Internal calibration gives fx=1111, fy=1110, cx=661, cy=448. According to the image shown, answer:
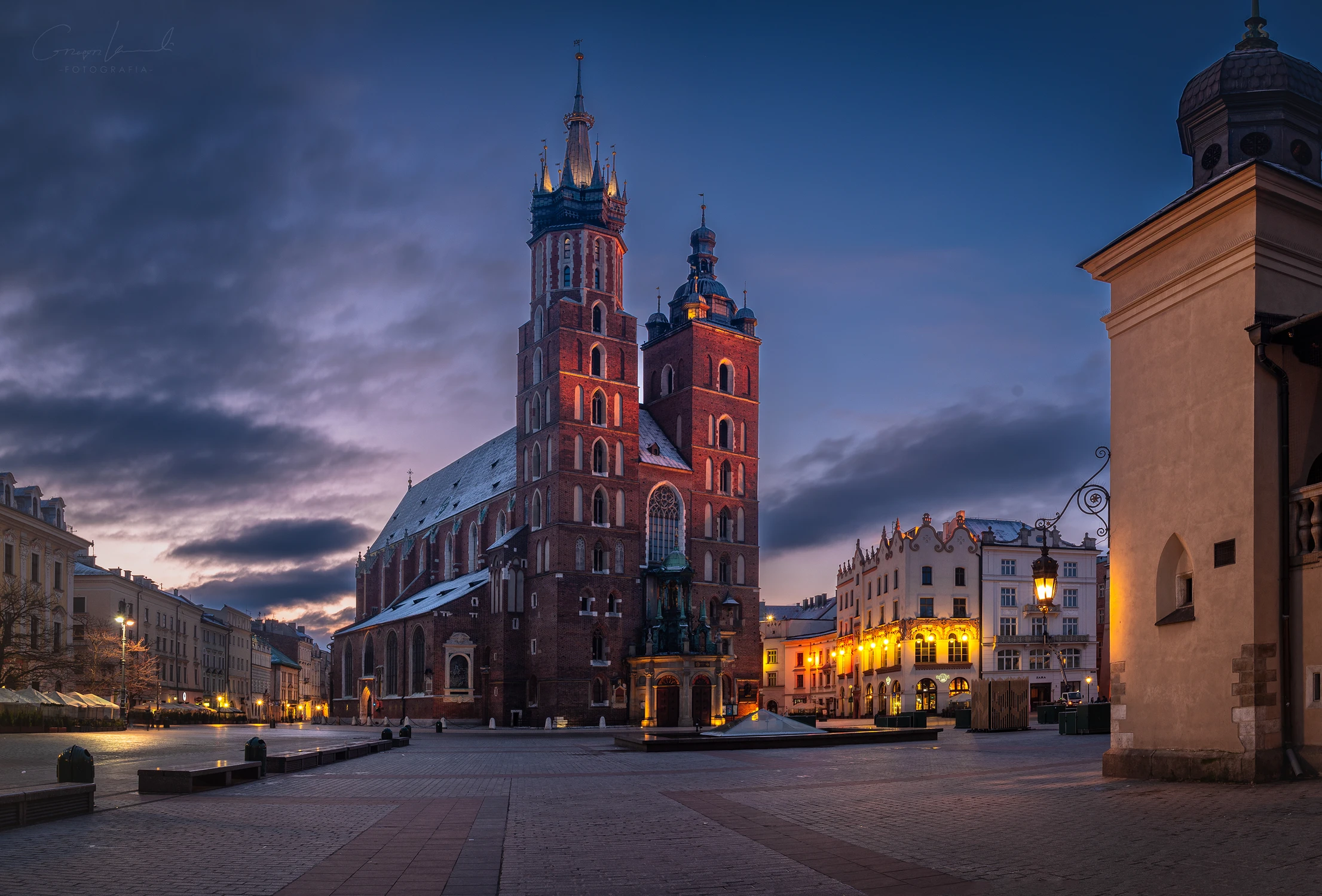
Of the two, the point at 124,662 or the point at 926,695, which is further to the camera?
the point at 926,695

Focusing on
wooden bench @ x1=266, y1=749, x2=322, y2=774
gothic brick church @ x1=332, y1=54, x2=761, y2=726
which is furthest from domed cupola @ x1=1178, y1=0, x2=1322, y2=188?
gothic brick church @ x1=332, y1=54, x2=761, y2=726

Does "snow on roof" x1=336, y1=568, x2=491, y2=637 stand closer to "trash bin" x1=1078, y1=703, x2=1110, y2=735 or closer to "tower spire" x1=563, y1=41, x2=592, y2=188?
"tower spire" x1=563, y1=41, x2=592, y2=188

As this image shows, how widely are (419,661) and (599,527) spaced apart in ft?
53.5

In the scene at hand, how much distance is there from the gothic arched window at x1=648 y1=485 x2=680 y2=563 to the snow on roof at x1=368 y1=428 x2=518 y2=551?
10.2 m

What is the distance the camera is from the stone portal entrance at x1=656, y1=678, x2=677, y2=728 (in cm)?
6888

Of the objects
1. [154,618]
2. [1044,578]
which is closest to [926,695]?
[1044,578]

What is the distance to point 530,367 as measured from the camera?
76438mm

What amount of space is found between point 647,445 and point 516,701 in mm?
19087

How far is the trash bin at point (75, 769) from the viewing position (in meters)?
15.9

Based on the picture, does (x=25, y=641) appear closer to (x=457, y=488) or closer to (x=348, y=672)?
(x=348, y=672)

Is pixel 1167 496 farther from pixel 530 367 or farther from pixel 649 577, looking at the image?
pixel 530 367

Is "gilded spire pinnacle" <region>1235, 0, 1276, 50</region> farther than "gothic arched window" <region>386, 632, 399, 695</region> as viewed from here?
No

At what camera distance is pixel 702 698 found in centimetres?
6975

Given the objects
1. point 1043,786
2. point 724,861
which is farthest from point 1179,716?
point 724,861
